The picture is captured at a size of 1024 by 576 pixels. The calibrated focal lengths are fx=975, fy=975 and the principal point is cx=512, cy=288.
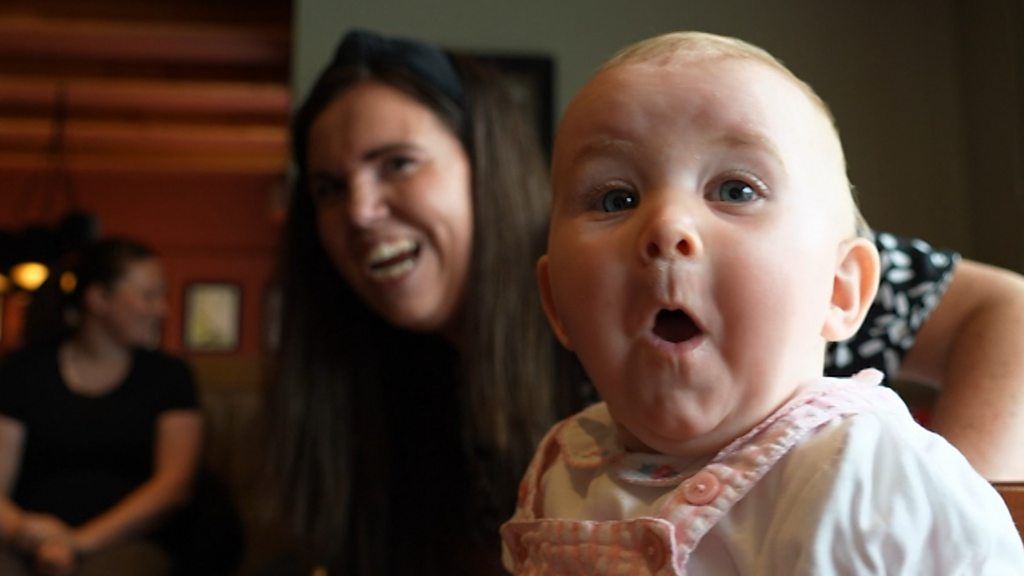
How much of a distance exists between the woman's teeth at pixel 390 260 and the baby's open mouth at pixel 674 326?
0.78 metres

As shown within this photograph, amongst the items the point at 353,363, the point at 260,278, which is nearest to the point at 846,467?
the point at 353,363

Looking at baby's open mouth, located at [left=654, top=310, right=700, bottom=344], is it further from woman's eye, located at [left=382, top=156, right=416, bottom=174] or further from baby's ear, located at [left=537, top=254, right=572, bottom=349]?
woman's eye, located at [left=382, top=156, right=416, bottom=174]

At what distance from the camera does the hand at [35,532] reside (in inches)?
86.4

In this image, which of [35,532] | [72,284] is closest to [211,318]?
[72,284]

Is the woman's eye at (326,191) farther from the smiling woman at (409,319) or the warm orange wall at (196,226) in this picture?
the warm orange wall at (196,226)

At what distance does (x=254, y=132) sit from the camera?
5.99 metres

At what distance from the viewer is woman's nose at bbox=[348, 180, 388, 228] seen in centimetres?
127

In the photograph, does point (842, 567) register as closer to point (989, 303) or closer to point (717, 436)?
point (717, 436)

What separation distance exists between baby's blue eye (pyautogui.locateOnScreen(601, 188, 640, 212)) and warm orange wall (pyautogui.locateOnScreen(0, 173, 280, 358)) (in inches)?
289

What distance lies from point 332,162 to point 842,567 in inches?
38.2

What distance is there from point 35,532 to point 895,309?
1.95m

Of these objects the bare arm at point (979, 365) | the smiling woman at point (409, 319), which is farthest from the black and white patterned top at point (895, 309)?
the smiling woman at point (409, 319)

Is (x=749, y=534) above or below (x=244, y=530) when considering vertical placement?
above

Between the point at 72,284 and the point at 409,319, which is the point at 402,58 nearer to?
the point at 409,319
